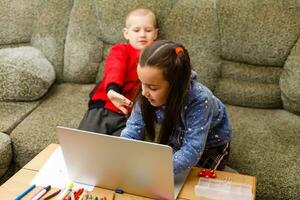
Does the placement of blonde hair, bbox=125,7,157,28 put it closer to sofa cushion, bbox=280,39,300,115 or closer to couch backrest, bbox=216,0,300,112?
couch backrest, bbox=216,0,300,112

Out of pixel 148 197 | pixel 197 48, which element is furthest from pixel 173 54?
pixel 197 48

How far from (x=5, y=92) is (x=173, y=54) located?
3.66 ft

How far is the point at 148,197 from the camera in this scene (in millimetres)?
1203

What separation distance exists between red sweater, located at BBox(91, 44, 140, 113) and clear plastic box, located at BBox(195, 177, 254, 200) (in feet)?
2.21

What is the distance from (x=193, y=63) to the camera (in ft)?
6.49

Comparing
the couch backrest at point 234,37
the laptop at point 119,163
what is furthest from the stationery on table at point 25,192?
the couch backrest at point 234,37

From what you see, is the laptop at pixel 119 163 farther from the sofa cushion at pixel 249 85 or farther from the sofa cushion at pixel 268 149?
the sofa cushion at pixel 249 85

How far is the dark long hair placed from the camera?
120cm

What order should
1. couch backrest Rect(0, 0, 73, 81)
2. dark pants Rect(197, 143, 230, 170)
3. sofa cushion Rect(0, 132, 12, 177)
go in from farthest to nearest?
couch backrest Rect(0, 0, 73, 81), sofa cushion Rect(0, 132, 12, 177), dark pants Rect(197, 143, 230, 170)

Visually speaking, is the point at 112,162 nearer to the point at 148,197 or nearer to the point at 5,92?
the point at 148,197

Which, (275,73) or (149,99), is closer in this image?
(149,99)

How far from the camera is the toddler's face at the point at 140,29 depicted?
6.18ft

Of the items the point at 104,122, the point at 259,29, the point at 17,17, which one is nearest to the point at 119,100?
the point at 104,122

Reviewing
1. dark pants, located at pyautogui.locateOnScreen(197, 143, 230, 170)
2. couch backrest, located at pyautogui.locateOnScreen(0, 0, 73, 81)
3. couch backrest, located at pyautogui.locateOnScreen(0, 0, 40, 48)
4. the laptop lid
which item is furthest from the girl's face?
couch backrest, located at pyautogui.locateOnScreen(0, 0, 40, 48)
